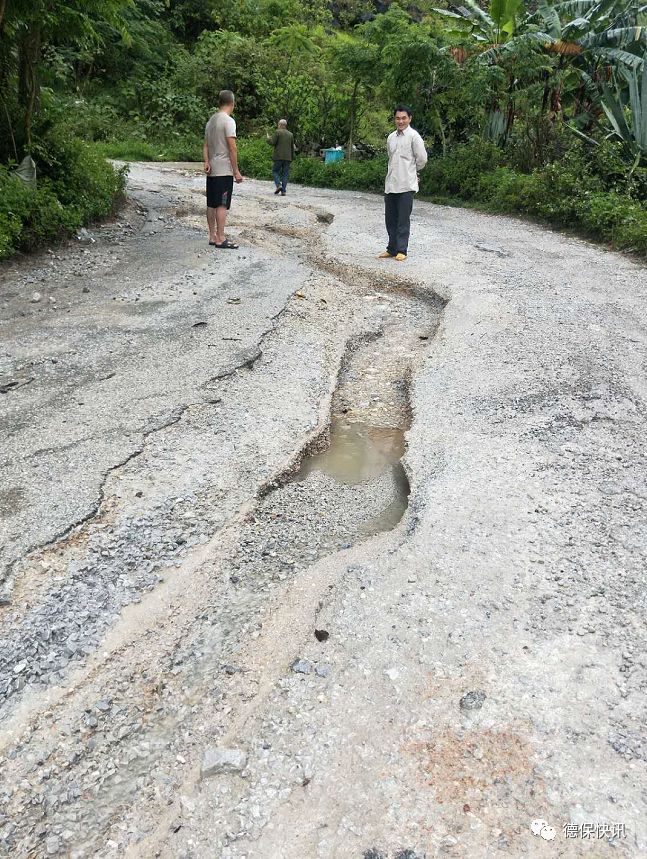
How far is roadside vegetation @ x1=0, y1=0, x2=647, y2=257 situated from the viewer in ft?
28.3

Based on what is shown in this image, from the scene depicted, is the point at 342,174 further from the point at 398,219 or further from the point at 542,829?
the point at 542,829

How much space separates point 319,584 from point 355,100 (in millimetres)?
16153

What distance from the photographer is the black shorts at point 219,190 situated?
759cm

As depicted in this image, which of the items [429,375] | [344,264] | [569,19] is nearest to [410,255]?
[344,264]

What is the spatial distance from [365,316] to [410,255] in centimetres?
→ 223

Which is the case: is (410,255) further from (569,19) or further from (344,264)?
(569,19)

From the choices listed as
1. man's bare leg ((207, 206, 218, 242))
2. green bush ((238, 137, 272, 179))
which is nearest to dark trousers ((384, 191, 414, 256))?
man's bare leg ((207, 206, 218, 242))

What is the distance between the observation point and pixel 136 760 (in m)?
2.09

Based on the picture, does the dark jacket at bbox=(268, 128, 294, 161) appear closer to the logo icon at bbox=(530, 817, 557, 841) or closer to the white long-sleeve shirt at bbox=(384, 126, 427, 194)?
the white long-sleeve shirt at bbox=(384, 126, 427, 194)

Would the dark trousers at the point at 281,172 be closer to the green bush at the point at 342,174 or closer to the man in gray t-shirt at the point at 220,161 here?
the green bush at the point at 342,174

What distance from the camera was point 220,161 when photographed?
295 inches

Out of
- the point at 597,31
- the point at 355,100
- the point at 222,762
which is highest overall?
the point at 597,31

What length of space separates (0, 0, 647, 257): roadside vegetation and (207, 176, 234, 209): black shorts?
1.83m

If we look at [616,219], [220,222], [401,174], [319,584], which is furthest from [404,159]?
[319,584]
